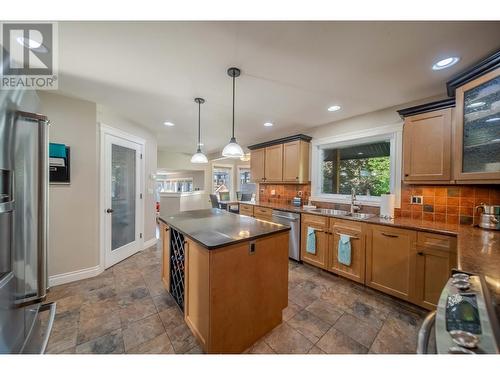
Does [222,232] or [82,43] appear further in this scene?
[222,232]

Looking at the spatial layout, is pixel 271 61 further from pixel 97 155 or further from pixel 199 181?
pixel 199 181

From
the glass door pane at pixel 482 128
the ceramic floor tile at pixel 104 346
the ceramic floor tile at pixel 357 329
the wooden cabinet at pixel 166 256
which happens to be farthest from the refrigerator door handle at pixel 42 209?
the glass door pane at pixel 482 128

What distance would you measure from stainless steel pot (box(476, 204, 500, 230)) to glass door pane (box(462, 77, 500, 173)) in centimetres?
54

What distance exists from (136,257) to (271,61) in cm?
356

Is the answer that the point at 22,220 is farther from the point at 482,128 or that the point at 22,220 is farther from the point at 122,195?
the point at 482,128

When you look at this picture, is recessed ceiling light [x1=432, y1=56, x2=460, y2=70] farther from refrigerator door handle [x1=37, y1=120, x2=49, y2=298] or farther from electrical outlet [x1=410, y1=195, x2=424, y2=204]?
refrigerator door handle [x1=37, y1=120, x2=49, y2=298]

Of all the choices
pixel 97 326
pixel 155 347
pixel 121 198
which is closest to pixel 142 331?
pixel 155 347

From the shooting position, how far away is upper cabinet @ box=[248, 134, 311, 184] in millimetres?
3451

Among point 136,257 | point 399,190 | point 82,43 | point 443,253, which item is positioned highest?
point 82,43

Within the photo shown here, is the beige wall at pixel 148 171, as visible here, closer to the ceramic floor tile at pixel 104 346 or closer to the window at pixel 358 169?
the ceramic floor tile at pixel 104 346

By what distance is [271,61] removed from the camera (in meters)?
1.60

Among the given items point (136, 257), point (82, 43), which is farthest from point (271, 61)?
point (136, 257)

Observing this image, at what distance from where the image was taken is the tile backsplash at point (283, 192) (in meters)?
3.65
